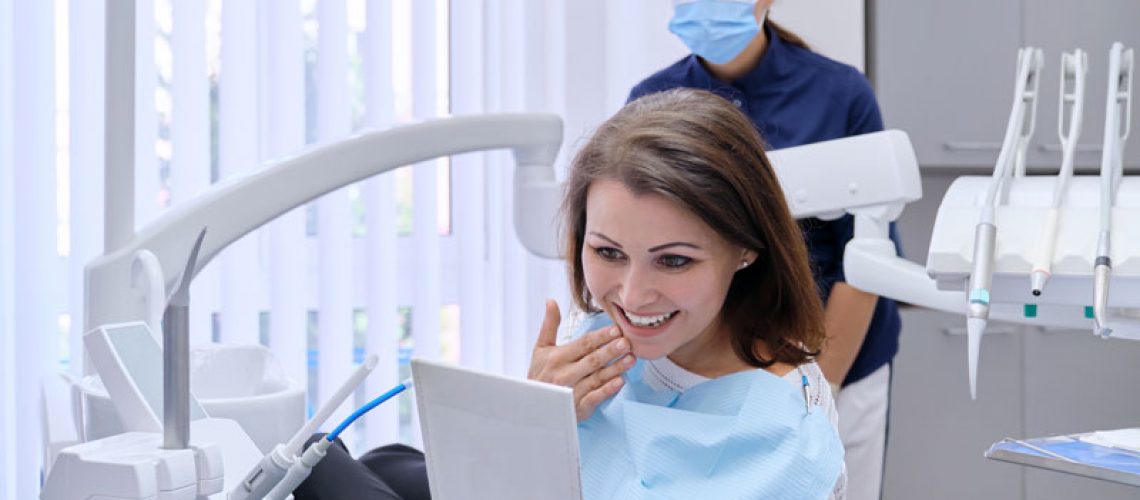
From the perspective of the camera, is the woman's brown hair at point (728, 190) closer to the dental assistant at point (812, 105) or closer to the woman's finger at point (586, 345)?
the woman's finger at point (586, 345)

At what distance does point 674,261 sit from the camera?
1.12 meters

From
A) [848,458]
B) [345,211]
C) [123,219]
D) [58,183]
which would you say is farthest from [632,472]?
[58,183]

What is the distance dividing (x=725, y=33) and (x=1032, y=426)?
164 cm

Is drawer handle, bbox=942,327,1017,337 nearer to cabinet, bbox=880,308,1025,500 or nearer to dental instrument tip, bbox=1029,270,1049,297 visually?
cabinet, bbox=880,308,1025,500

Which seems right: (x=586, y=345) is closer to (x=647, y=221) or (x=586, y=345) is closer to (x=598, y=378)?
(x=598, y=378)

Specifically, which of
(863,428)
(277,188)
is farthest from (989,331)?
(277,188)

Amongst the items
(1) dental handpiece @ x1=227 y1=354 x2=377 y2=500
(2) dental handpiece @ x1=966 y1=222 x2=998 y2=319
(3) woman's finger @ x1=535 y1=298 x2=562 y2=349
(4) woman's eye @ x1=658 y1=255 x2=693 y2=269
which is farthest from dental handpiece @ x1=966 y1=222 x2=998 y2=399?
(1) dental handpiece @ x1=227 y1=354 x2=377 y2=500

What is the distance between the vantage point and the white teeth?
3.70 ft

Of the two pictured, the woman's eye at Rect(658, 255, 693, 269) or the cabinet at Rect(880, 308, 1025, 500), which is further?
the cabinet at Rect(880, 308, 1025, 500)

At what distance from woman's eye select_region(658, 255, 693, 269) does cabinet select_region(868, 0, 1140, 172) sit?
6.12 feet

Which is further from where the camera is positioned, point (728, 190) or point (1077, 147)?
point (1077, 147)

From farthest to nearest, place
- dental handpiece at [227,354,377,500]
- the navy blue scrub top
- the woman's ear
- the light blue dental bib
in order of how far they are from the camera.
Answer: the navy blue scrub top
the woman's ear
the light blue dental bib
dental handpiece at [227,354,377,500]

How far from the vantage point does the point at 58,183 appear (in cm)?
230

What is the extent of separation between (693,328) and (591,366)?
0.11 m
